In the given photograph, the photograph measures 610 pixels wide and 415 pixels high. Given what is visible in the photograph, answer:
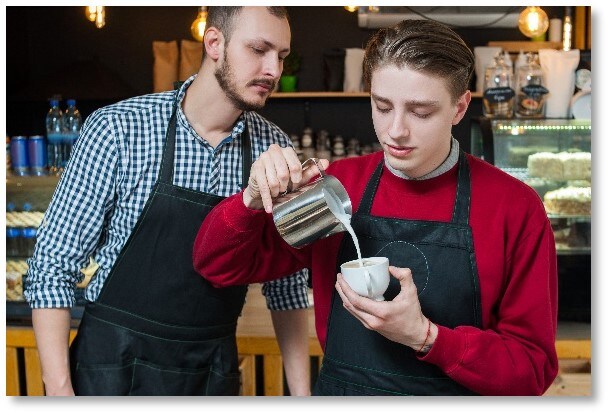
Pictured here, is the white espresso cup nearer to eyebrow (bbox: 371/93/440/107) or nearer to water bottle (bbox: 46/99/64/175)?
eyebrow (bbox: 371/93/440/107)

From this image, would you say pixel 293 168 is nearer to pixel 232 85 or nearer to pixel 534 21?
pixel 232 85

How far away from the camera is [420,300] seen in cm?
142

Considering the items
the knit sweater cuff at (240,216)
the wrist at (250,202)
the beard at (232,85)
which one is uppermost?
the beard at (232,85)

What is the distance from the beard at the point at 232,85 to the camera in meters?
1.67

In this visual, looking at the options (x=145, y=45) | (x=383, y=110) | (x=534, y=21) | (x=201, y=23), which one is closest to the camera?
(x=383, y=110)

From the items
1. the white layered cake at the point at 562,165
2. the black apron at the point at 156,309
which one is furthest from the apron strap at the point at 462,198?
the white layered cake at the point at 562,165

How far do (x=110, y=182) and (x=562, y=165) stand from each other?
6.72 ft

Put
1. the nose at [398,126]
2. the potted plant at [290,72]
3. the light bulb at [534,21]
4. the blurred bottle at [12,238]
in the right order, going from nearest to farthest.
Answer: the nose at [398,126] < the blurred bottle at [12,238] < the light bulb at [534,21] < the potted plant at [290,72]

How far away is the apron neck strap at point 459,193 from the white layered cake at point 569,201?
1.77 m

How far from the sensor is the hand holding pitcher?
1.36m

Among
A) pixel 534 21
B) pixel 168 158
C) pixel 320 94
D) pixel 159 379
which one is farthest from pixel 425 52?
pixel 320 94

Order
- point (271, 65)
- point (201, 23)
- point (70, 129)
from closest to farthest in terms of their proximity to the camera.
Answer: point (271, 65) < point (70, 129) < point (201, 23)

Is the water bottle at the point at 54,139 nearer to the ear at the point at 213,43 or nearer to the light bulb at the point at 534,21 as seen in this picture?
the ear at the point at 213,43

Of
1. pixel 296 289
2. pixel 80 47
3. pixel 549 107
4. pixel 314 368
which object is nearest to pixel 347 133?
pixel 80 47
